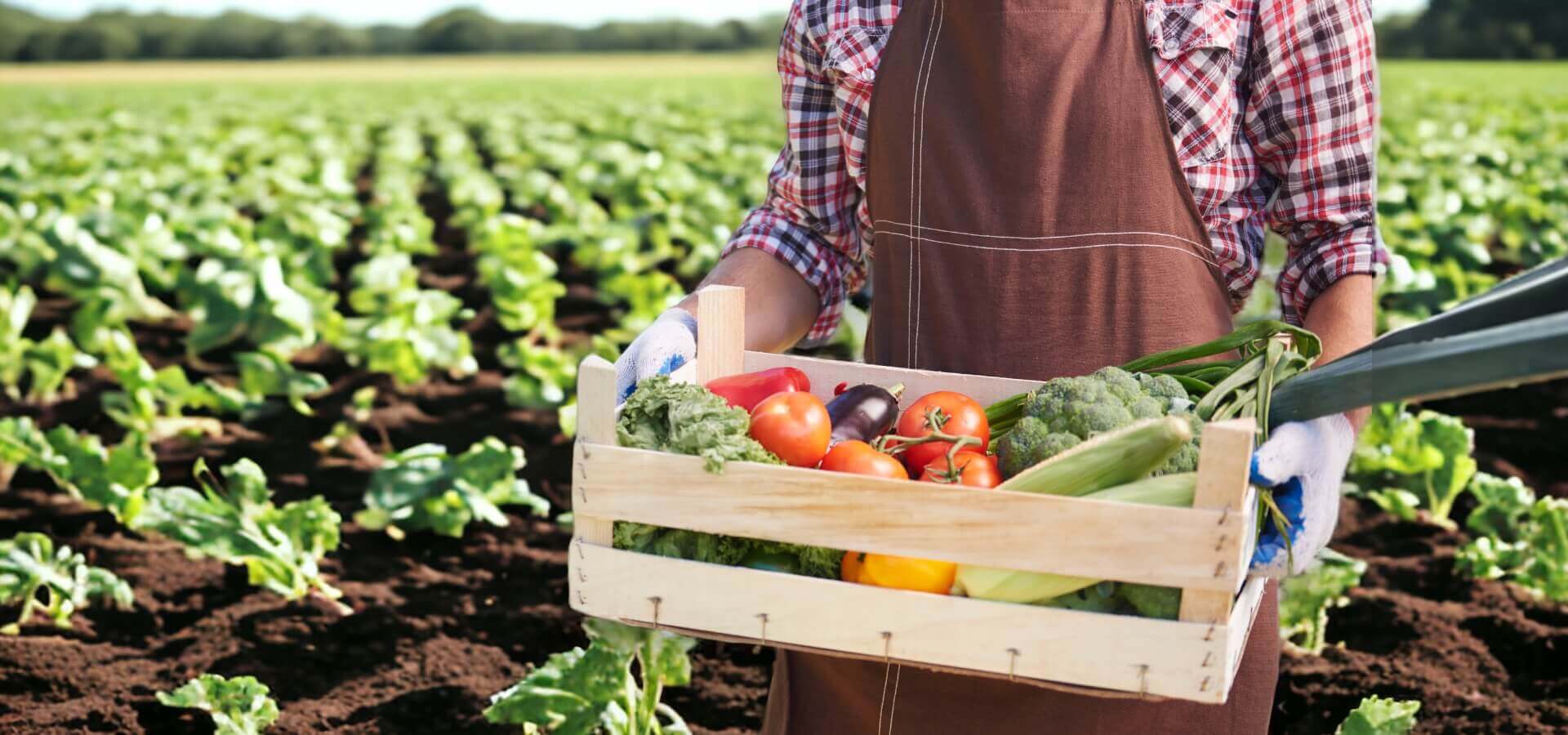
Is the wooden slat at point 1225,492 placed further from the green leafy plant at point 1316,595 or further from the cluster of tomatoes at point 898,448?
the green leafy plant at point 1316,595

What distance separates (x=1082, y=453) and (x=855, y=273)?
109 centimetres

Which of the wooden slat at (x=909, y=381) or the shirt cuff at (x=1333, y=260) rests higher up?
the shirt cuff at (x=1333, y=260)

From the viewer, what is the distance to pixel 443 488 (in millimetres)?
4152

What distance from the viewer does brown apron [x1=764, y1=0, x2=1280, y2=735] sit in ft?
6.43

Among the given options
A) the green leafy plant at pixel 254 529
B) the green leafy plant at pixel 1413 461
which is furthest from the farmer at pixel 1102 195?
the green leafy plant at pixel 1413 461

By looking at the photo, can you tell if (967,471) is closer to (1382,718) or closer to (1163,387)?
(1163,387)

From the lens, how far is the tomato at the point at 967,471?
5.09 ft

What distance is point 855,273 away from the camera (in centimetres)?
248

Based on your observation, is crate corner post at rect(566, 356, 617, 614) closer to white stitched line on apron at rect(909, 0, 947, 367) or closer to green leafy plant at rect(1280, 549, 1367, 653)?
white stitched line on apron at rect(909, 0, 947, 367)

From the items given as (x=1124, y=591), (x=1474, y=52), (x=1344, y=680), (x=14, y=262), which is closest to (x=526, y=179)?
(x=14, y=262)

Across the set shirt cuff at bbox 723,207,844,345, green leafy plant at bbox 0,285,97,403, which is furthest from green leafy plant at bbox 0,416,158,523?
shirt cuff at bbox 723,207,844,345

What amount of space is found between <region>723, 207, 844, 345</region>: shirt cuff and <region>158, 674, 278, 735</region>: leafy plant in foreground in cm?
134

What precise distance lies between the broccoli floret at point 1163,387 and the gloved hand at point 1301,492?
0.63 feet

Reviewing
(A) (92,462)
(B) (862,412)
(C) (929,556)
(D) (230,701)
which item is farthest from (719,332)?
(A) (92,462)
